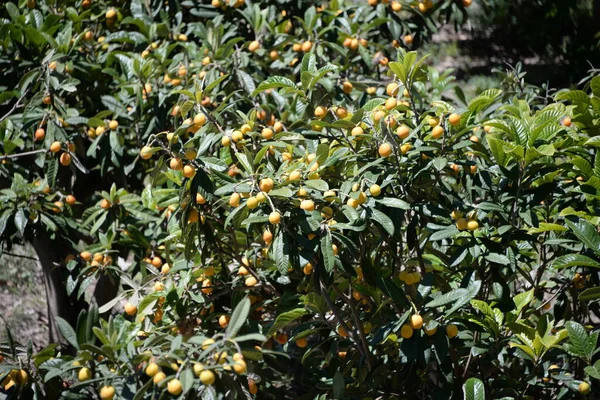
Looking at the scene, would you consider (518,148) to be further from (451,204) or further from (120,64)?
(120,64)

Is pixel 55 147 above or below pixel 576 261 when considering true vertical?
above

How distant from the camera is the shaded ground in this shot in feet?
14.1

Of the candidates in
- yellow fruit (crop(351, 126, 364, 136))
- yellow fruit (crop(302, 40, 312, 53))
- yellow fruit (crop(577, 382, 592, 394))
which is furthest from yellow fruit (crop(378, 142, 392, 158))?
yellow fruit (crop(302, 40, 312, 53))

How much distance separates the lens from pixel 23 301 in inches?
190

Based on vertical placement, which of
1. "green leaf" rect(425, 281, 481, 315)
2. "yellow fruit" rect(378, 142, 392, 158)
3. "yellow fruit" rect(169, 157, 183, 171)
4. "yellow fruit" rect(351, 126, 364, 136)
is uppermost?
"yellow fruit" rect(169, 157, 183, 171)

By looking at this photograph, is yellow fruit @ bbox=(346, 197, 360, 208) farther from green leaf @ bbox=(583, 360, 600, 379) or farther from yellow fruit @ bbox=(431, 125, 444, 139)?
green leaf @ bbox=(583, 360, 600, 379)

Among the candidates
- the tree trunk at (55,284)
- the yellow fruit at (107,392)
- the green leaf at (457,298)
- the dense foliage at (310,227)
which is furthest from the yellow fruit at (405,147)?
the tree trunk at (55,284)

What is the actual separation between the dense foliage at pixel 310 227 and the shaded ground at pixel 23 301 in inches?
56.0

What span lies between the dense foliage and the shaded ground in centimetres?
142

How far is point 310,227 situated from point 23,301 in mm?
3477

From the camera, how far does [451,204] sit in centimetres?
227

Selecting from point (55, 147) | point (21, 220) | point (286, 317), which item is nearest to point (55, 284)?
point (21, 220)

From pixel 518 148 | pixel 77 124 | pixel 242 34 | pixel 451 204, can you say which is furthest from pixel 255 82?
A: pixel 518 148

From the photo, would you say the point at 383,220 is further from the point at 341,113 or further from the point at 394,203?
the point at 341,113
